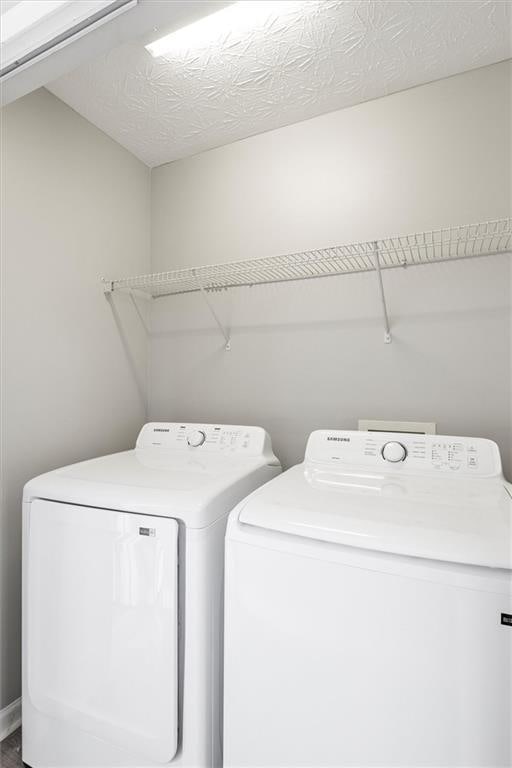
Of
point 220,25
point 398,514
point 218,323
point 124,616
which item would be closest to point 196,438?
point 218,323

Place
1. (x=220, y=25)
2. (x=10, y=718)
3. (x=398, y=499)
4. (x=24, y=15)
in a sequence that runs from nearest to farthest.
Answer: (x=24, y=15) < (x=398, y=499) < (x=220, y=25) < (x=10, y=718)

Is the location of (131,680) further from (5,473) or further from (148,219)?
(148,219)

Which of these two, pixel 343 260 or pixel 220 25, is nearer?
pixel 220 25

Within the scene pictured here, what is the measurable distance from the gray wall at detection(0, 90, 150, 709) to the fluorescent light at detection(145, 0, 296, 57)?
0.62m

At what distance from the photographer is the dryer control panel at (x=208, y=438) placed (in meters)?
1.69

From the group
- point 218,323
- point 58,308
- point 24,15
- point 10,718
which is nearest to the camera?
point 24,15

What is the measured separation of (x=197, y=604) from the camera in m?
1.13

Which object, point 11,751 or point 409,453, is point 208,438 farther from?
point 11,751

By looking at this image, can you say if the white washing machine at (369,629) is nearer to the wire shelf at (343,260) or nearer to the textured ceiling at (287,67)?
the wire shelf at (343,260)

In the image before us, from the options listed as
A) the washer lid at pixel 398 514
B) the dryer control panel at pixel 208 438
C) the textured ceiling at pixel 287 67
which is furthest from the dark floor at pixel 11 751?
the textured ceiling at pixel 287 67

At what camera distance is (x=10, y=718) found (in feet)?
4.99

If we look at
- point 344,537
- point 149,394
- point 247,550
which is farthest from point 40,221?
point 344,537

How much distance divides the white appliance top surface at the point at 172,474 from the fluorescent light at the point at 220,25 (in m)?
1.49

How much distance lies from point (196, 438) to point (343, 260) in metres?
1.04
